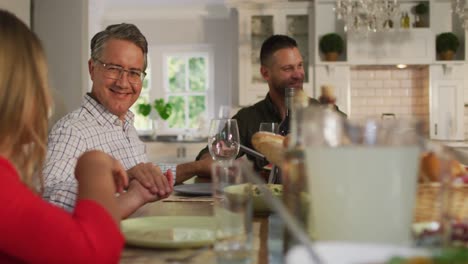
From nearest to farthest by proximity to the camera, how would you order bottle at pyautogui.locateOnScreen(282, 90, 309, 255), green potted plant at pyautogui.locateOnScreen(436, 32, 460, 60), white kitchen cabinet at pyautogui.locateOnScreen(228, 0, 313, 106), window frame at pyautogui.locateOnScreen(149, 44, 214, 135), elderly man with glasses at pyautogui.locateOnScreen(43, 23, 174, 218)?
bottle at pyautogui.locateOnScreen(282, 90, 309, 255)
elderly man with glasses at pyautogui.locateOnScreen(43, 23, 174, 218)
green potted plant at pyautogui.locateOnScreen(436, 32, 460, 60)
white kitchen cabinet at pyautogui.locateOnScreen(228, 0, 313, 106)
window frame at pyautogui.locateOnScreen(149, 44, 214, 135)

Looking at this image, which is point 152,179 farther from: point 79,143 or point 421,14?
point 421,14

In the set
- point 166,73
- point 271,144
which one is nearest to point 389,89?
point 166,73

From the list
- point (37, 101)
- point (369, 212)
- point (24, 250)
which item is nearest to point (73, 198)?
point (37, 101)

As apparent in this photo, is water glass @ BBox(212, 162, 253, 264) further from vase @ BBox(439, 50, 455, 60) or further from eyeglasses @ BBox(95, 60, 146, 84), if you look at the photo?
vase @ BBox(439, 50, 455, 60)

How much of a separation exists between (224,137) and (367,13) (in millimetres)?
3880

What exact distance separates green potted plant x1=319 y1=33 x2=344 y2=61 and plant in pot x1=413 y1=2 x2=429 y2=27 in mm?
826

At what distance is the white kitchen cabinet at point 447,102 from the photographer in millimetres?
5750

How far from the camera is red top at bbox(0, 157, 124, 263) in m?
0.71

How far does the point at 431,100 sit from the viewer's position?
5.78 m

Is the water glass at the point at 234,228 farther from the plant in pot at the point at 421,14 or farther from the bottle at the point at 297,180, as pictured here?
the plant in pot at the point at 421,14

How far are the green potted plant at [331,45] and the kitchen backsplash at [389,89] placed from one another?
1.33 feet

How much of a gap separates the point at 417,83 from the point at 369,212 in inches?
228

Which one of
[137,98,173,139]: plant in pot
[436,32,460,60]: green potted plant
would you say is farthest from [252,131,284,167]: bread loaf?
[137,98,173,139]: plant in pot

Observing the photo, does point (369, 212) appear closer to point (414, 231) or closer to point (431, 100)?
point (414, 231)
